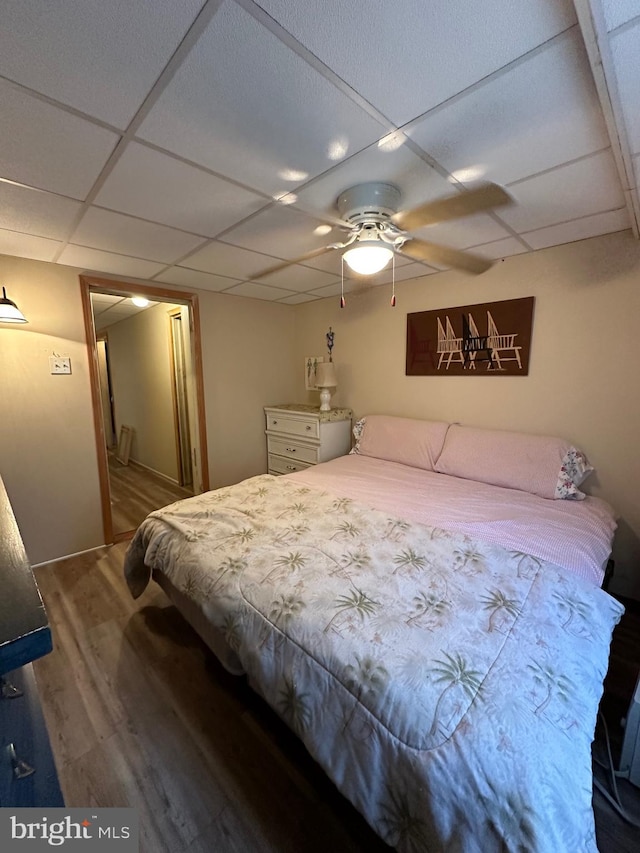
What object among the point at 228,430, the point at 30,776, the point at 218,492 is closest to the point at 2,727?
the point at 30,776

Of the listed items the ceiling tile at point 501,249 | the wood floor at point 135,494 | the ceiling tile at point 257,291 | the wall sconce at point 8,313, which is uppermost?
the ceiling tile at point 257,291

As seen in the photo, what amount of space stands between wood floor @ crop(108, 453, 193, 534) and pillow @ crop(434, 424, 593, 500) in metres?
2.93

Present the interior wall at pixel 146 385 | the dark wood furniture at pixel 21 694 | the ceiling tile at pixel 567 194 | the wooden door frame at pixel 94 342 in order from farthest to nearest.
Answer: the interior wall at pixel 146 385 < the wooden door frame at pixel 94 342 < the ceiling tile at pixel 567 194 < the dark wood furniture at pixel 21 694

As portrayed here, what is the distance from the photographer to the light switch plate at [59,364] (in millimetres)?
2507

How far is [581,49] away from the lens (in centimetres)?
88

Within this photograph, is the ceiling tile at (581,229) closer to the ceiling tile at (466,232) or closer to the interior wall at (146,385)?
the ceiling tile at (466,232)

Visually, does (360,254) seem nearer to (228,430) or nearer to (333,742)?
(333,742)

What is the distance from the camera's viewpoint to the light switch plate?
251cm

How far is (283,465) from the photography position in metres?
3.81

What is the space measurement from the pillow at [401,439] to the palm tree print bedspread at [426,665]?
1.17 m

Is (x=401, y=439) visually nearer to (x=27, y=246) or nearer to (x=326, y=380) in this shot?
(x=326, y=380)

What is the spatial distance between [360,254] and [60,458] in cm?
263

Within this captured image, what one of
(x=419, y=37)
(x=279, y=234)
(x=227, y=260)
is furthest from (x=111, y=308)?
(x=419, y=37)

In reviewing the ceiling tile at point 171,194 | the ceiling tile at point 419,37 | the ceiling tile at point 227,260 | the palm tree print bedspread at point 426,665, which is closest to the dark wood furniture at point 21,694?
the palm tree print bedspread at point 426,665
